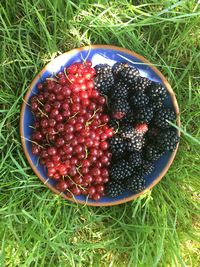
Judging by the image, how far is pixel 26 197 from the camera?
1523 millimetres

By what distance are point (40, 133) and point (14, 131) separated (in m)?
0.12

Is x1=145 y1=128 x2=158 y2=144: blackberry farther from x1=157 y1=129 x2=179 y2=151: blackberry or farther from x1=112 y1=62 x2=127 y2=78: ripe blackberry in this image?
x1=112 y1=62 x2=127 y2=78: ripe blackberry

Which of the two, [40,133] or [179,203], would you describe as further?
[179,203]

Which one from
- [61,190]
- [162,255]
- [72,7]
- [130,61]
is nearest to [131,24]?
[130,61]

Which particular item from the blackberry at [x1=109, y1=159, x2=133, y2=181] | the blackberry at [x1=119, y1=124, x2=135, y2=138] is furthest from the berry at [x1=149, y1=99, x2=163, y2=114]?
the blackberry at [x1=109, y1=159, x2=133, y2=181]

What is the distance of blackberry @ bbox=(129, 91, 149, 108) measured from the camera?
4.62ft

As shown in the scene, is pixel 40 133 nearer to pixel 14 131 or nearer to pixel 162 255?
pixel 14 131

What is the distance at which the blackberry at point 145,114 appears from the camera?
1401mm

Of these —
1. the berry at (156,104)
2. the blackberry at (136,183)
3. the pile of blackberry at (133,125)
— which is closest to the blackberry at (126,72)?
the pile of blackberry at (133,125)

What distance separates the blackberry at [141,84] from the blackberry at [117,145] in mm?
186

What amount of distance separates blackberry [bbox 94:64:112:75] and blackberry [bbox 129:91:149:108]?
144 mm

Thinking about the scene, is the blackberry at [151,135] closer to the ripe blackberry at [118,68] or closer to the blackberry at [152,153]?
the blackberry at [152,153]

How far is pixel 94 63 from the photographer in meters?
1.55

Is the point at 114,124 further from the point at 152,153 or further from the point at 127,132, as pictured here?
the point at 152,153
